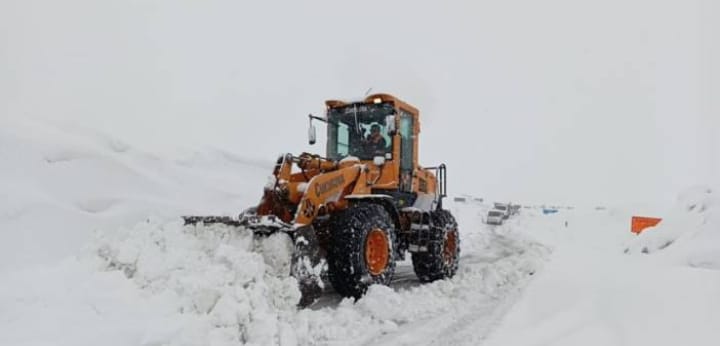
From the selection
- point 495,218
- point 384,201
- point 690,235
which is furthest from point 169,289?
point 495,218

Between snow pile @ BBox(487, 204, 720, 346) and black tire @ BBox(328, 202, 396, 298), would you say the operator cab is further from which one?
snow pile @ BBox(487, 204, 720, 346)

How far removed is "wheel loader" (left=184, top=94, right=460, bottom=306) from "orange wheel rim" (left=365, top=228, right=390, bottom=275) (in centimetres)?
1

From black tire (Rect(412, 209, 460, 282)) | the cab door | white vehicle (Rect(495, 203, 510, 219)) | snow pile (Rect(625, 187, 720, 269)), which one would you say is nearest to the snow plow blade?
black tire (Rect(412, 209, 460, 282))

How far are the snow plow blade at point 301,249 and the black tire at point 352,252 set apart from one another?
0.81ft

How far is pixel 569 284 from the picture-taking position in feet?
18.5

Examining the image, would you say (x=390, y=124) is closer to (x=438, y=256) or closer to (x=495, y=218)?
(x=438, y=256)

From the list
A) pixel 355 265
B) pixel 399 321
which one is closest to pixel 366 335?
pixel 399 321

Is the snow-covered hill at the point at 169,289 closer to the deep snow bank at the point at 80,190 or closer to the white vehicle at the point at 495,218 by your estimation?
the deep snow bank at the point at 80,190

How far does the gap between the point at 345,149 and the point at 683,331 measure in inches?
198

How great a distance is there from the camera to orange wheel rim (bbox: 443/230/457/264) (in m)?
8.05

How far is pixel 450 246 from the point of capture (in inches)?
328

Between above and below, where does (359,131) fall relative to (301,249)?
above

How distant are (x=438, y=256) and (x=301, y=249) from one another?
9.68 ft

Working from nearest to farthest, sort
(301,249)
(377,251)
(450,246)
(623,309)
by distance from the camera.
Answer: (623,309)
(301,249)
(377,251)
(450,246)
